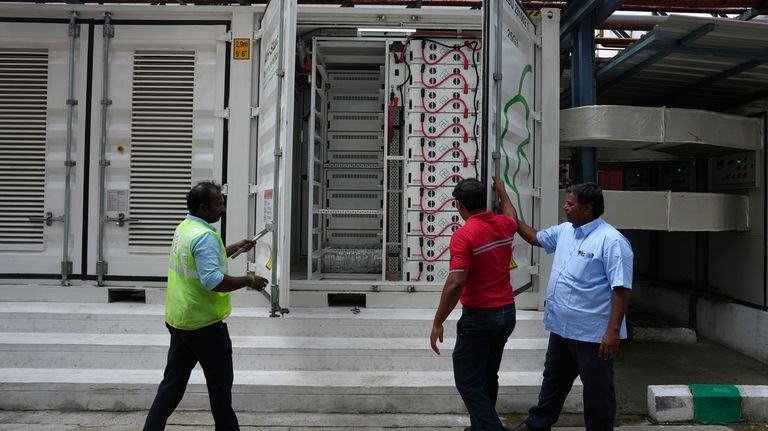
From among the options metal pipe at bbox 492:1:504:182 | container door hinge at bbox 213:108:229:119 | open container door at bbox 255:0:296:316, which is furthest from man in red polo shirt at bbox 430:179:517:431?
container door hinge at bbox 213:108:229:119

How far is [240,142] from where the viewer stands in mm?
4688

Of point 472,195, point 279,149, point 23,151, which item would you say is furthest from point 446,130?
point 23,151

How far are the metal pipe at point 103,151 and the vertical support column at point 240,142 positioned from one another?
1169mm

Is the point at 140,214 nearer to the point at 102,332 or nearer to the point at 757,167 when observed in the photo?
the point at 102,332

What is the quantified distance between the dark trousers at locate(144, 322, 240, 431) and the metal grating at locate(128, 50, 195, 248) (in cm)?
215

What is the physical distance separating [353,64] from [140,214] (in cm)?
291

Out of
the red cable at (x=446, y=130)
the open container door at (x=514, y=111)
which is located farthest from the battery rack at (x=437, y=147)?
the open container door at (x=514, y=111)

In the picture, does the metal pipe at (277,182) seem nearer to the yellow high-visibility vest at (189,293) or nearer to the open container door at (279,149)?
the open container door at (279,149)

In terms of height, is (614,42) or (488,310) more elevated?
(614,42)

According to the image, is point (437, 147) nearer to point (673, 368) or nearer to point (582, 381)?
point (582, 381)

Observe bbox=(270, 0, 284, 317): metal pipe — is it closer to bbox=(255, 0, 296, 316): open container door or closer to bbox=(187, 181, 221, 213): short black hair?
bbox=(255, 0, 296, 316): open container door

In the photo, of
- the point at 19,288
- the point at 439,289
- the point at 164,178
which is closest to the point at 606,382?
the point at 439,289

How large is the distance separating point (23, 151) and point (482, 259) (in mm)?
4532

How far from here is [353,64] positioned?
5910 millimetres
